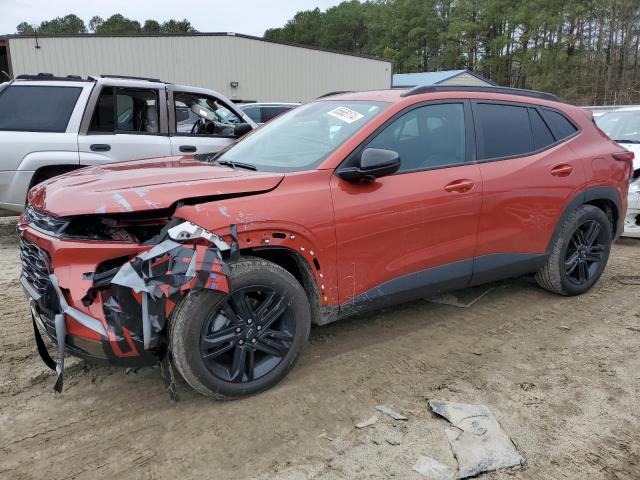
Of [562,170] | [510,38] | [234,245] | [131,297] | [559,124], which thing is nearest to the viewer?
[131,297]

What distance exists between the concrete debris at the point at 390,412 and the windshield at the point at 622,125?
21.4 feet

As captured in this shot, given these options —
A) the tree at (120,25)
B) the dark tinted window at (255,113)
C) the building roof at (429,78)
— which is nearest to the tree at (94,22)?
the tree at (120,25)

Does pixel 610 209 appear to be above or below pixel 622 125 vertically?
below

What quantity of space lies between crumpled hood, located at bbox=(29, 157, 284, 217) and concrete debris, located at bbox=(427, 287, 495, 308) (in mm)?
2164

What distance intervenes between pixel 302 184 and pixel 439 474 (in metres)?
1.69

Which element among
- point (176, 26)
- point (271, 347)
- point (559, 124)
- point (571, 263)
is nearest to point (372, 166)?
point (271, 347)

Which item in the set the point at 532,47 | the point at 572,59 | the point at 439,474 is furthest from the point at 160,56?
the point at 532,47

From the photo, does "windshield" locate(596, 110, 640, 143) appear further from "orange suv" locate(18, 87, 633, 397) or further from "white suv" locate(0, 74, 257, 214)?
"white suv" locate(0, 74, 257, 214)

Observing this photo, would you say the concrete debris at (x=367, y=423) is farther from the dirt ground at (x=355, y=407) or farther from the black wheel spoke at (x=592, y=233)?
the black wheel spoke at (x=592, y=233)

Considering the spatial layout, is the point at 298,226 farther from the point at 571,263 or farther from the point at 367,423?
the point at 571,263

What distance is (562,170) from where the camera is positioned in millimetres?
4141

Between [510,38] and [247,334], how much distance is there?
67368mm

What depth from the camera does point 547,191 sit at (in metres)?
4.04

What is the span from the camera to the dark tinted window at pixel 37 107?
5.74 m
